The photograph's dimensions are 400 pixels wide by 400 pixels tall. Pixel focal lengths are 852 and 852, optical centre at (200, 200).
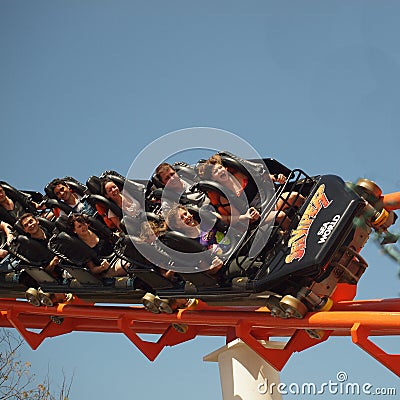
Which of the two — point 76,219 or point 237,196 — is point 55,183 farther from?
point 237,196

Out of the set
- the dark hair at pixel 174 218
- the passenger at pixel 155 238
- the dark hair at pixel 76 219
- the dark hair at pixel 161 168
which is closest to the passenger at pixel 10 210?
the dark hair at pixel 76 219

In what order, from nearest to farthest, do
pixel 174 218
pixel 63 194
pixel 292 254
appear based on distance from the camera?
pixel 292 254 < pixel 174 218 < pixel 63 194

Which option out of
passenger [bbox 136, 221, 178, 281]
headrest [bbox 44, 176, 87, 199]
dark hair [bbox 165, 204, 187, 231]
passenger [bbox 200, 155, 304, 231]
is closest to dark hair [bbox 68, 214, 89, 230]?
passenger [bbox 136, 221, 178, 281]

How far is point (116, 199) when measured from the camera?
7543 mm

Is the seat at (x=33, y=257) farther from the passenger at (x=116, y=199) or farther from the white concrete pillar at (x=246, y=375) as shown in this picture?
the white concrete pillar at (x=246, y=375)

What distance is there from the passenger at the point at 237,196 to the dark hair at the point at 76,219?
4.35ft

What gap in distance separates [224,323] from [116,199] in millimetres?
1587

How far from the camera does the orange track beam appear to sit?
19.0 ft

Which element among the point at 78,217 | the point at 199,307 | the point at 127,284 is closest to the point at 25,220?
the point at 78,217

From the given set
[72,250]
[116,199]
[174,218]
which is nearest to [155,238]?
[174,218]

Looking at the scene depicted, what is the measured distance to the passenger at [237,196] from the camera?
6324 millimetres

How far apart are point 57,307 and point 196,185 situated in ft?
6.72

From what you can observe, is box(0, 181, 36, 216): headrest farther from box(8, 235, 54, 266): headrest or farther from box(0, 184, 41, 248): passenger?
box(8, 235, 54, 266): headrest

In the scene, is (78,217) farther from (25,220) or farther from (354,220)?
(354,220)
